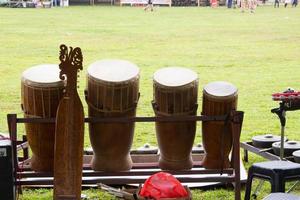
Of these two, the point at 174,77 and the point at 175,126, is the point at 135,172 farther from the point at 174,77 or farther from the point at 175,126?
the point at 174,77

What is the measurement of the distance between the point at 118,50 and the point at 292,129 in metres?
9.32

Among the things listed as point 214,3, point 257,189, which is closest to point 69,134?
point 257,189

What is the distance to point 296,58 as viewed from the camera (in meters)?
15.9

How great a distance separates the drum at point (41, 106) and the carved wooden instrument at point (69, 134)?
36 cm

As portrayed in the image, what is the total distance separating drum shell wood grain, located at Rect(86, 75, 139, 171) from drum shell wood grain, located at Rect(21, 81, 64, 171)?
0.97 ft

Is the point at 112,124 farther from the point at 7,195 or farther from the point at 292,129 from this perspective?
the point at 292,129

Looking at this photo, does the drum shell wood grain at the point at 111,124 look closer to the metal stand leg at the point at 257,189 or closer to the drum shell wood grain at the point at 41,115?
the drum shell wood grain at the point at 41,115

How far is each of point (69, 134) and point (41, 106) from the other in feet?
1.65

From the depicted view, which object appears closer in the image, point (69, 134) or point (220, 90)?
point (69, 134)

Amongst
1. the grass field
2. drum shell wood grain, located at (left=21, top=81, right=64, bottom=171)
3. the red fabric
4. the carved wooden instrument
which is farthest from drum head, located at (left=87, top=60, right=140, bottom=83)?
the grass field

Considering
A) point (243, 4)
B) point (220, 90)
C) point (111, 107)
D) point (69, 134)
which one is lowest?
point (243, 4)

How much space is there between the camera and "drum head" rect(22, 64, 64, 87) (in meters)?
5.30

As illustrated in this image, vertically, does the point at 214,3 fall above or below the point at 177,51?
below

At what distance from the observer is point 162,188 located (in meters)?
4.88
